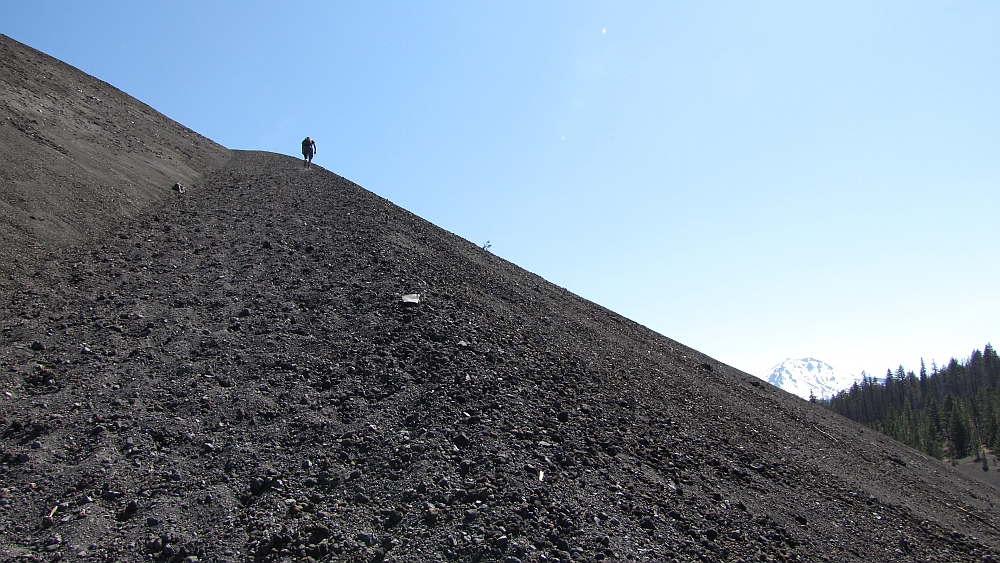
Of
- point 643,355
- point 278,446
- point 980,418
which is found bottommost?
point 278,446

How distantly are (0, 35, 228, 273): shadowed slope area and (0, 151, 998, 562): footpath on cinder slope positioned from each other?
127cm

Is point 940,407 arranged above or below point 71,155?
above

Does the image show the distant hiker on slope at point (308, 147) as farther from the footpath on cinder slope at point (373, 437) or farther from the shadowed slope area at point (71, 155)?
the footpath on cinder slope at point (373, 437)

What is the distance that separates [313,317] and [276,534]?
17.7 ft

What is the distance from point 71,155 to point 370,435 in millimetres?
16574

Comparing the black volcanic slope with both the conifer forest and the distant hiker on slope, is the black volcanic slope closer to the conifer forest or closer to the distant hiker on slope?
the distant hiker on slope

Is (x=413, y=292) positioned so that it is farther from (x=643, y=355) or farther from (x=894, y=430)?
(x=894, y=430)

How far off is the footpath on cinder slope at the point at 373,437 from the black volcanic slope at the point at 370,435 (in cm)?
3

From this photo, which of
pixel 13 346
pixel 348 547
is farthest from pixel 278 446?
pixel 13 346

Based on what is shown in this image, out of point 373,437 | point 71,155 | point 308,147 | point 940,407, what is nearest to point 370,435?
point 373,437

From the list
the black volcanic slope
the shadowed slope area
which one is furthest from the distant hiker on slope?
the black volcanic slope

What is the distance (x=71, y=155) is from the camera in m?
16.7

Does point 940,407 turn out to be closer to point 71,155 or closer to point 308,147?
point 308,147

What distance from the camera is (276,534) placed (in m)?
4.86
